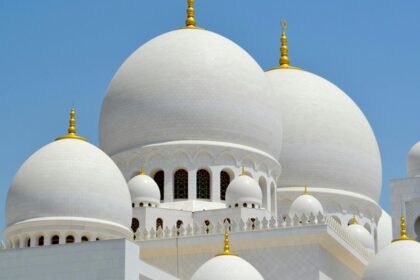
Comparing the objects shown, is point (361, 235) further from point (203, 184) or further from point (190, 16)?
point (190, 16)

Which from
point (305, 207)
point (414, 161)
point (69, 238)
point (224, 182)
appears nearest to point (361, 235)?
point (305, 207)

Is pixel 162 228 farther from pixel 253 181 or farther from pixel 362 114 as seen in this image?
pixel 362 114

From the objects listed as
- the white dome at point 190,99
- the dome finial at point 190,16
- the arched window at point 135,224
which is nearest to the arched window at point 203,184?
the white dome at point 190,99

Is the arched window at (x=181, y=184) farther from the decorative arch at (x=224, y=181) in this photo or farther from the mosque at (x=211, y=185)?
the decorative arch at (x=224, y=181)

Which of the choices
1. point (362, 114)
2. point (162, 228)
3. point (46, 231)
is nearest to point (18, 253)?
point (46, 231)

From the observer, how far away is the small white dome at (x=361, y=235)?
37.5m

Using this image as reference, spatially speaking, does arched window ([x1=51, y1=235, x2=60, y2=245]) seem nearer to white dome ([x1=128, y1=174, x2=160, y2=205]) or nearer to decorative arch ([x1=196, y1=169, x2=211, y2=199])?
white dome ([x1=128, y1=174, x2=160, y2=205])

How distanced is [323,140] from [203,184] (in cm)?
646

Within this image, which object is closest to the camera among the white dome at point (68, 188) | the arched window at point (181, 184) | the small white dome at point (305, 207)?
the white dome at point (68, 188)

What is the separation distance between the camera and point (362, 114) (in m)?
43.2

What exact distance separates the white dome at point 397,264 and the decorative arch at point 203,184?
7.30 m

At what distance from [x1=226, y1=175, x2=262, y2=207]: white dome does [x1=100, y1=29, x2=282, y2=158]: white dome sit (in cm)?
247

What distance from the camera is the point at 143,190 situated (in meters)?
34.7

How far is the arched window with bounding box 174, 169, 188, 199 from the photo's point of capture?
36.1m
